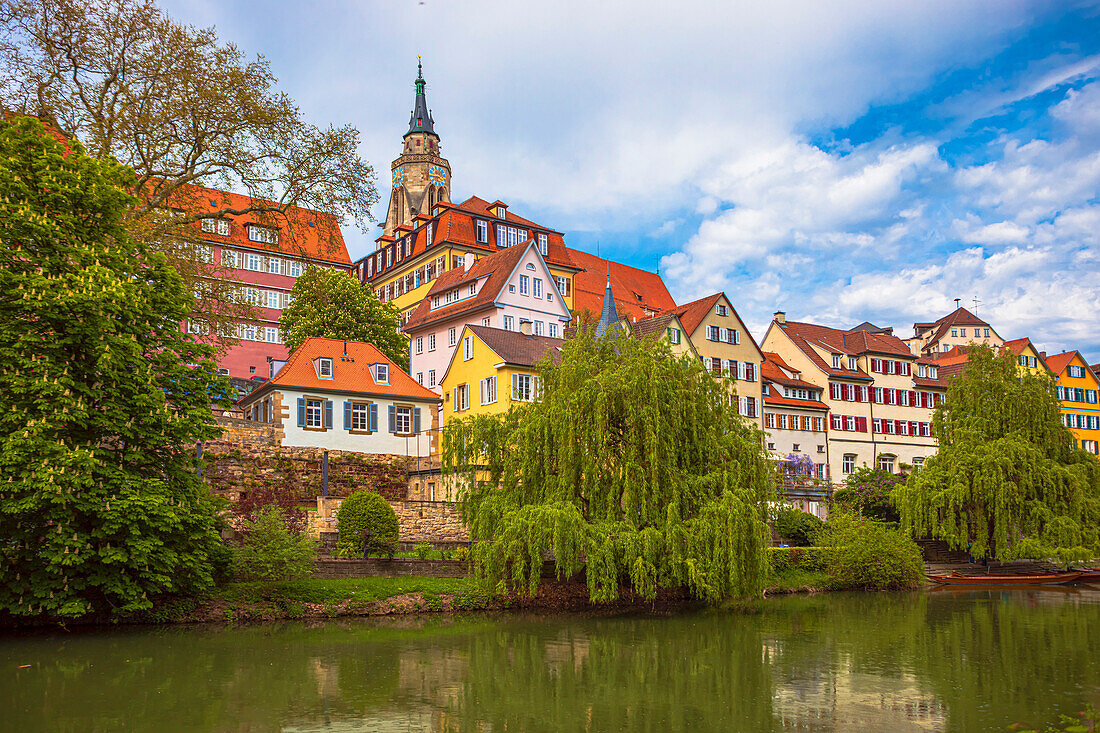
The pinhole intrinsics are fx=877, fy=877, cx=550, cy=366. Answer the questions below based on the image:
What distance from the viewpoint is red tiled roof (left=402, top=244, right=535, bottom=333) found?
5491 centimetres

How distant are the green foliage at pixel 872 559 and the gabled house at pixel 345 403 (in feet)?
62.5

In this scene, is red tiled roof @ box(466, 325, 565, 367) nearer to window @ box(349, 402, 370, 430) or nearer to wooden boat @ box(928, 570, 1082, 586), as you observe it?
window @ box(349, 402, 370, 430)

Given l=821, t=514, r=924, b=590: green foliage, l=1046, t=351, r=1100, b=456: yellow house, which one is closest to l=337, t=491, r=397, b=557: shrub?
l=821, t=514, r=924, b=590: green foliage

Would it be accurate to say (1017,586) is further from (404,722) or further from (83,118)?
(83,118)

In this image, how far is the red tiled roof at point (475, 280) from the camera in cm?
5491

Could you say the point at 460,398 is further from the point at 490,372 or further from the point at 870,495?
the point at 870,495

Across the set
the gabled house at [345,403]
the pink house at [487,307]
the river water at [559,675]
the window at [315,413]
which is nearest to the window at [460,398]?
the gabled house at [345,403]

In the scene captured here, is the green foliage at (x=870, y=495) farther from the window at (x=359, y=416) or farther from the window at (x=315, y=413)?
the window at (x=315, y=413)

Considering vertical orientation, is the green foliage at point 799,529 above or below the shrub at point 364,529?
below

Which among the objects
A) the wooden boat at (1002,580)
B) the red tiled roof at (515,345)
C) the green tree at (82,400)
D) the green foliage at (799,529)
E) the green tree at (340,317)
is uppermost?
the green tree at (340,317)

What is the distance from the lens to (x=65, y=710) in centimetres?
1394

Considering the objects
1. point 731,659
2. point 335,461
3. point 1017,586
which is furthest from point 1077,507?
point 335,461

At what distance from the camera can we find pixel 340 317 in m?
53.4

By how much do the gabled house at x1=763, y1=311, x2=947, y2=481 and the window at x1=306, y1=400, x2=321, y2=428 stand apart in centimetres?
3727
